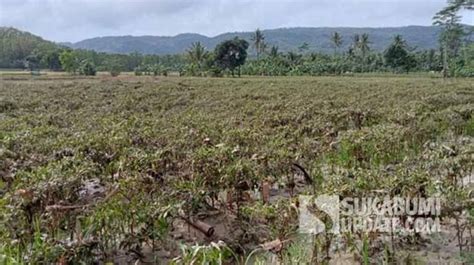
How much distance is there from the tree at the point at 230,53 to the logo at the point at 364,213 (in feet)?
170

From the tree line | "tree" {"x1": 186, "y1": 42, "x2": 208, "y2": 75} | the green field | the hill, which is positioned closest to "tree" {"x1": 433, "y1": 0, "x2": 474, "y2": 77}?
the tree line

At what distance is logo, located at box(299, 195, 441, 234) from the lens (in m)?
3.24

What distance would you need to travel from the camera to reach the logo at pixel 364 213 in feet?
10.6

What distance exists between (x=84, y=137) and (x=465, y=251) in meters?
4.16

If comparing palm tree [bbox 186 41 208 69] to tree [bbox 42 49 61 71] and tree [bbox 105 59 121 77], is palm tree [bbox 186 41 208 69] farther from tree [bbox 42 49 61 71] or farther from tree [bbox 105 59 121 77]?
tree [bbox 42 49 61 71]

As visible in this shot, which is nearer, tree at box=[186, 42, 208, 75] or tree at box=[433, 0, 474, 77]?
tree at box=[433, 0, 474, 77]

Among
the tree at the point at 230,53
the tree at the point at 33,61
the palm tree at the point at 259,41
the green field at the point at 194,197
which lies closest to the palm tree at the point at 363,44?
the palm tree at the point at 259,41

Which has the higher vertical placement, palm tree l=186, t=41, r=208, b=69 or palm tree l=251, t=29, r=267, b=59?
palm tree l=251, t=29, r=267, b=59

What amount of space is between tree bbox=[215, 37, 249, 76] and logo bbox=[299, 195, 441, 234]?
2041 inches

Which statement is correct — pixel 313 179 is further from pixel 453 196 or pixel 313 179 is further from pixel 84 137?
pixel 84 137

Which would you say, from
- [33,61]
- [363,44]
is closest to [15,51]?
[33,61]

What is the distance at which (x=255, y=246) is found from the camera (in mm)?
3764

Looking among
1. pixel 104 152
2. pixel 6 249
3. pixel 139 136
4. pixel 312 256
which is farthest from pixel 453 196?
pixel 139 136

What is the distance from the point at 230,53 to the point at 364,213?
173 feet
